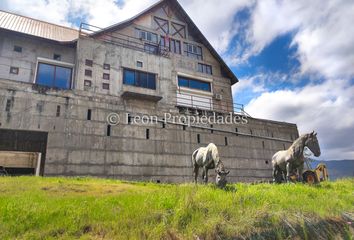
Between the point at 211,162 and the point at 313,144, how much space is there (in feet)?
18.5

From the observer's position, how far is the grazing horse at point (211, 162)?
10.8 metres

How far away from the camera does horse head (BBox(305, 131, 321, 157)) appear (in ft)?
42.9

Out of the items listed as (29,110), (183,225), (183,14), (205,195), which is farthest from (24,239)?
(183,14)

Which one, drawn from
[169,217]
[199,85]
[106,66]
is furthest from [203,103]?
[169,217]

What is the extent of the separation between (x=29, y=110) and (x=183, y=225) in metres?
14.2

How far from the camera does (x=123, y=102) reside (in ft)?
65.8

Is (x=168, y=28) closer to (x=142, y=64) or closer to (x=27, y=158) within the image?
(x=142, y=64)

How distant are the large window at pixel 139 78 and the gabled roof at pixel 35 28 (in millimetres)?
6457

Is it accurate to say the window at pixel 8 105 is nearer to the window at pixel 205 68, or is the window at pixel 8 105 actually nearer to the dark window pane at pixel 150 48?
the dark window pane at pixel 150 48

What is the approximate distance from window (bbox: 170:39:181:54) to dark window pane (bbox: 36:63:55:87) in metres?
11.9

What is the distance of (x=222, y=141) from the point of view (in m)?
23.1

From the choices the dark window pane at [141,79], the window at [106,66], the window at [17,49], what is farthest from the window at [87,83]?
the window at [17,49]

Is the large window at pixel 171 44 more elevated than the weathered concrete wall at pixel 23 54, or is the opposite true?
the large window at pixel 171 44

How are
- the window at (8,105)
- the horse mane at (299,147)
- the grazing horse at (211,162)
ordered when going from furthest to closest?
the window at (8,105), the horse mane at (299,147), the grazing horse at (211,162)
